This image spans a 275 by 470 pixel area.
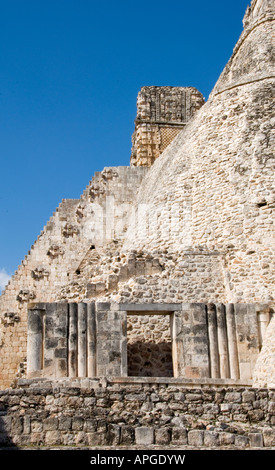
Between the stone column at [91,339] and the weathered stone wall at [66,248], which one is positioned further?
the weathered stone wall at [66,248]

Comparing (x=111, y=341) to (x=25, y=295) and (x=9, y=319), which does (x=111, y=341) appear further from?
(x=25, y=295)

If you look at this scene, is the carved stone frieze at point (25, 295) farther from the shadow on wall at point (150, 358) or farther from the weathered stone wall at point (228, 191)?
the shadow on wall at point (150, 358)

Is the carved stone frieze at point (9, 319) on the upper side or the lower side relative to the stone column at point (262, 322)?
upper

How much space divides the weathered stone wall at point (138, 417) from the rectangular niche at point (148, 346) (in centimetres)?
414

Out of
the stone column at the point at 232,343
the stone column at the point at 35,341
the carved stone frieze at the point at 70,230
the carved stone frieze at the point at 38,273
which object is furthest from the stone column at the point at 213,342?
the carved stone frieze at the point at 70,230

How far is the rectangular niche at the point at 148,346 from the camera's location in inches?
579

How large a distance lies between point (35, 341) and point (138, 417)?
13.6 ft

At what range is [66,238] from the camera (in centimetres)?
2214

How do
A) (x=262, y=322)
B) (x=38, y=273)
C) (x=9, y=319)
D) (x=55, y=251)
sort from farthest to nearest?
(x=55, y=251)
(x=38, y=273)
(x=9, y=319)
(x=262, y=322)

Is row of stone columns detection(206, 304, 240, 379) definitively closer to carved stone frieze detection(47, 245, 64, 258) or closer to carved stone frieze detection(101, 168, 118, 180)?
carved stone frieze detection(47, 245, 64, 258)

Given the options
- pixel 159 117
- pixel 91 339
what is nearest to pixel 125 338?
pixel 91 339

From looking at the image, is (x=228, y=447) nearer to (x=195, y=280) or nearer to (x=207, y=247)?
(x=195, y=280)

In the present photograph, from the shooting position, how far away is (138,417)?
33.3ft
